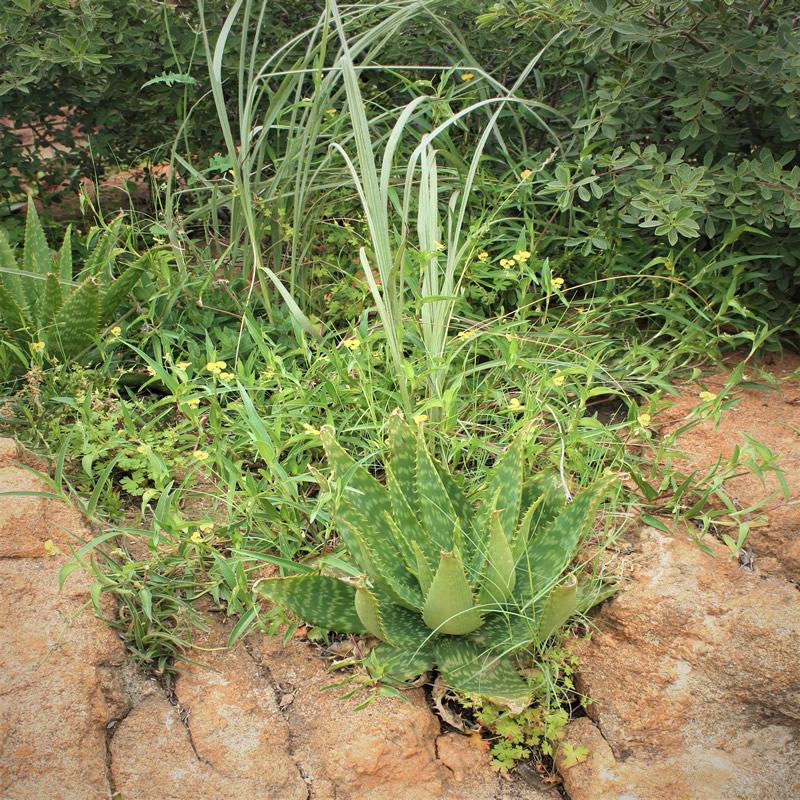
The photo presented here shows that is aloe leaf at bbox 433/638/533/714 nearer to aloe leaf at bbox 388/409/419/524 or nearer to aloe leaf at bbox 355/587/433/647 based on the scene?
aloe leaf at bbox 355/587/433/647

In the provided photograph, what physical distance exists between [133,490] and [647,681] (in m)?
1.43

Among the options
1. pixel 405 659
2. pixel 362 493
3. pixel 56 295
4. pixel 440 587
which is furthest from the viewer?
pixel 56 295

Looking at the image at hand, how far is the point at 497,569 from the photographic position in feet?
5.16

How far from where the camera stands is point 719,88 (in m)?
2.44

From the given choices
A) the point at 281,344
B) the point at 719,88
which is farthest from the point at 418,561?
the point at 719,88

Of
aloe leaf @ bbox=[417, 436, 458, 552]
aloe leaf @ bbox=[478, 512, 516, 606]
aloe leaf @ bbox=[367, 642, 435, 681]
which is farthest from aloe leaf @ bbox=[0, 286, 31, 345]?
aloe leaf @ bbox=[478, 512, 516, 606]

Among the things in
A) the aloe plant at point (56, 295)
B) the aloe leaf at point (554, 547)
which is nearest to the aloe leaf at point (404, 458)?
the aloe leaf at point (554, 547)

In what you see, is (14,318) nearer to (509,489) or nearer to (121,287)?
(121,287)

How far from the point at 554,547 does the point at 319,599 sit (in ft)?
1.78

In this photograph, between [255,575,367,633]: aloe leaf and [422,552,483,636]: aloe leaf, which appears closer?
[422,552,483,636]: aloe leaf

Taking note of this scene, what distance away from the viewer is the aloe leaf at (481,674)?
1.54 meters

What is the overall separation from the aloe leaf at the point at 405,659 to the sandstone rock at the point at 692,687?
360 millimetres

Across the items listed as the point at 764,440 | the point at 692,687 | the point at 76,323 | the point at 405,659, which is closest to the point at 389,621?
the point at 405,659

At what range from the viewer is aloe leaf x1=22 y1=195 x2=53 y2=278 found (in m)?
2.53
